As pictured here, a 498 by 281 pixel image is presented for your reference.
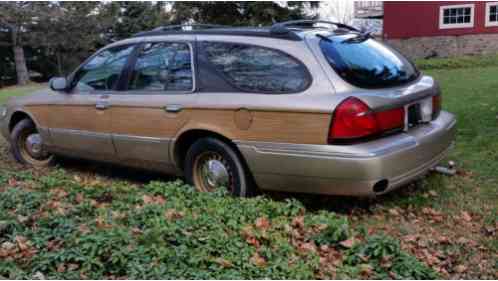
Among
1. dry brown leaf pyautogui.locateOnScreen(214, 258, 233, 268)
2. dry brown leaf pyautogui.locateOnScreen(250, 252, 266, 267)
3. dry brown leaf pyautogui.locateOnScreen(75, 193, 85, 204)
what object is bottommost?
dry brown leaf pyautogui.locateOnScreen(250, 252, 266, 267)

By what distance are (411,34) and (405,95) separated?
2215 cm

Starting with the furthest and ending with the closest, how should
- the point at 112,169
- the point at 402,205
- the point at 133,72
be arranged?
the point at 112,169
the point at 133,72
the point at 402,205

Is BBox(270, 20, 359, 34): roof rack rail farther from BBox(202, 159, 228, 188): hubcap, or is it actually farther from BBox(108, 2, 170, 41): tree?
BBox(108, 2, 170, 41): tree

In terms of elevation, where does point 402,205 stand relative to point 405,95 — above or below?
below

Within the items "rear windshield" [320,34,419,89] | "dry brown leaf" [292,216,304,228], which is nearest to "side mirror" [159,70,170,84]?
"rear windshield" [320,34,419,89]

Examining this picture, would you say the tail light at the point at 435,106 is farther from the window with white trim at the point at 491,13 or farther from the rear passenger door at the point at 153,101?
the window with white trim at the point at 491,13

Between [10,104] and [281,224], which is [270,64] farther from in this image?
[10,104]

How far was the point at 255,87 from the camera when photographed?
421 cm

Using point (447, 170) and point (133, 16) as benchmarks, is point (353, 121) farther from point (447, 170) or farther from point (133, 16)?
point (133, 16)

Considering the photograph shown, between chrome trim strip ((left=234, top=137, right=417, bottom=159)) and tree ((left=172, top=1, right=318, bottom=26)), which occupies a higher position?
tree ((left=172, top=1, right=318, bottom=26))

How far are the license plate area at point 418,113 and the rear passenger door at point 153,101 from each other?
188cm

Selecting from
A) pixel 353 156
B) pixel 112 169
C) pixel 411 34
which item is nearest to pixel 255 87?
pixel 353 156

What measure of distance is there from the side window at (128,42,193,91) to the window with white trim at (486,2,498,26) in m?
22.0

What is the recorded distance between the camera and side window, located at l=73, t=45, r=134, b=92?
210 inches
